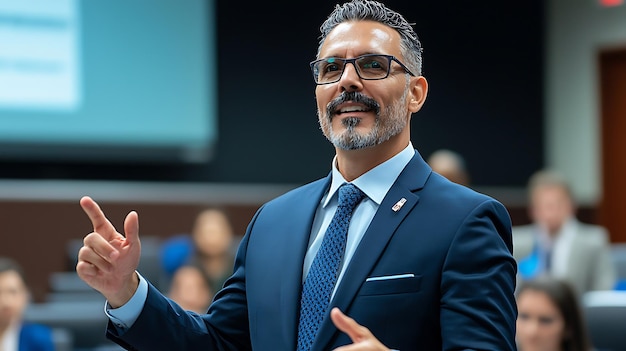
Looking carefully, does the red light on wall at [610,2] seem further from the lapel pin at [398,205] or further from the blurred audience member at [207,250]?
the lapel pin at [398,205]

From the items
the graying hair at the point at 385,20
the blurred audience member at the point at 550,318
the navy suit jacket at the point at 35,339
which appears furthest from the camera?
the navy suit jacket at the point at 35,339

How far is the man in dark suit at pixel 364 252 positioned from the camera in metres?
1.65

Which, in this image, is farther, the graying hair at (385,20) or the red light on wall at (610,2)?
the red light on wall at (610,2)

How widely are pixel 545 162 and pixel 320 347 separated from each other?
341 inches

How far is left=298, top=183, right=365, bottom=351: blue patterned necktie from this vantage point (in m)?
1.74

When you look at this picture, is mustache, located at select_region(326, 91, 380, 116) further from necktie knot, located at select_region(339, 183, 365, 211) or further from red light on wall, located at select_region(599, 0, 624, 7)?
red light on wall, located at select_region(599, 0, 624, 7)

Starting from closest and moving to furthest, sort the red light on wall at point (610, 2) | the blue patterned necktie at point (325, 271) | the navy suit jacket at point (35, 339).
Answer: the blue patterned necktie at point (325, 271)
the navy suit jacket at point (35, 339)
the red light on wall at point (610, 2)

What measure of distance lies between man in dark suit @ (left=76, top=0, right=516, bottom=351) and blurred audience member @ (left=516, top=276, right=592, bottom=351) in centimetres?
136

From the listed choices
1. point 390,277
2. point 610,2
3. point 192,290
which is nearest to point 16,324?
point 192,290

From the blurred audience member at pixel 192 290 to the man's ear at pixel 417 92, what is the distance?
3.25 metres

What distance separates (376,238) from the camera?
1.73m

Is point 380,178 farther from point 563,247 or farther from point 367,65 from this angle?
point 563,247

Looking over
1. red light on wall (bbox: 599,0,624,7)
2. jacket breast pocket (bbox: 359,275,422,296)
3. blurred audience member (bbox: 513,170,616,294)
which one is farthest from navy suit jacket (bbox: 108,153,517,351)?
red light on wall (bbox: 599,0,624,7)

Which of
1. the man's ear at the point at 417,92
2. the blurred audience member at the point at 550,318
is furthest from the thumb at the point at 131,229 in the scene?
the blurred audience member at the point at 550,318
